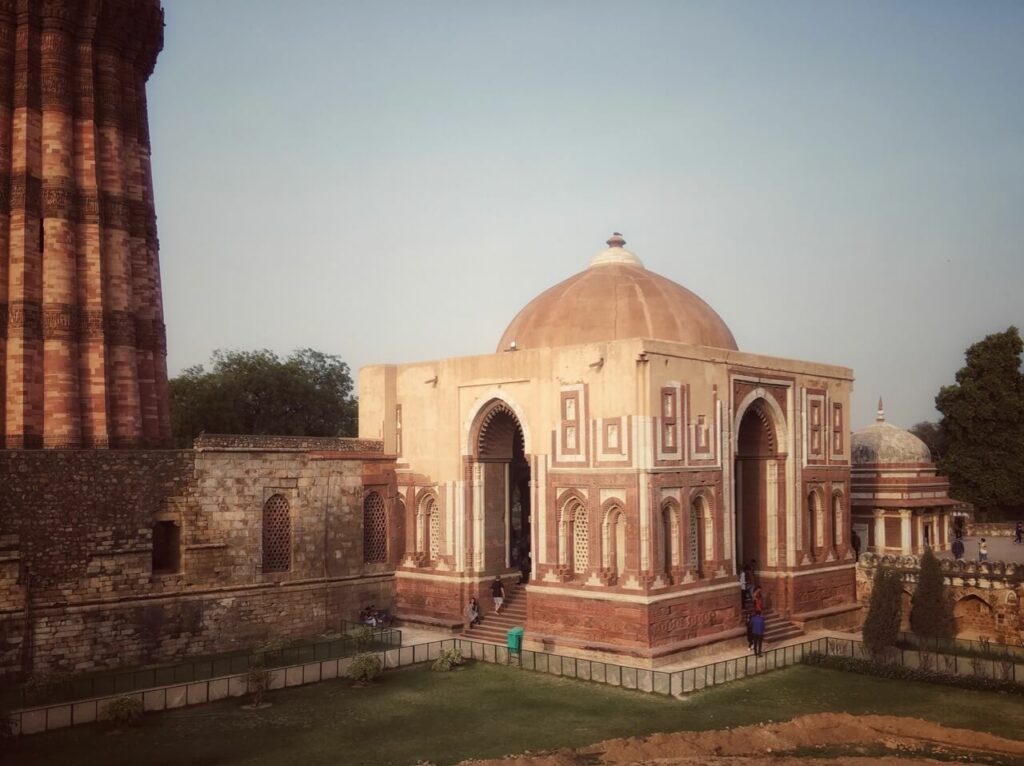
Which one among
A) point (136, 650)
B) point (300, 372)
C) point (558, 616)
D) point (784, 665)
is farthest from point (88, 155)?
point (300, 372)

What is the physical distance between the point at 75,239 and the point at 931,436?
72750 mm

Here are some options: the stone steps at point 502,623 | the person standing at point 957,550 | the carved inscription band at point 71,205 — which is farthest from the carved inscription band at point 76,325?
the person standing at point 957,550

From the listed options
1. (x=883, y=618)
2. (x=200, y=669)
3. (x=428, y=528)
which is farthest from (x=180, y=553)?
(x=883, y=618)

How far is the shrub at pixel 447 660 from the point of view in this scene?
818 inches

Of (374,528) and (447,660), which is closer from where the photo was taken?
(447,660)

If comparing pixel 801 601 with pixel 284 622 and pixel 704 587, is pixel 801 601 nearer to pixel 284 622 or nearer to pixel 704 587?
pixel 704 587

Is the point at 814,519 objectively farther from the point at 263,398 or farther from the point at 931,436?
the point at 931,436

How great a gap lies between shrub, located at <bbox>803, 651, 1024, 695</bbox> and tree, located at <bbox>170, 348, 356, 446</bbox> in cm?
3354

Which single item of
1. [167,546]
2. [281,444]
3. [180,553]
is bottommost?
[180,553]

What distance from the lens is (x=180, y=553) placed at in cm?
2227

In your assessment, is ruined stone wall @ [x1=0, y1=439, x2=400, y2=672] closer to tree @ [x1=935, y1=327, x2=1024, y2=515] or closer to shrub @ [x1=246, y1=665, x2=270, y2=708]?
shrub @ [x1=246, y1=665, x2=270, y2=708]

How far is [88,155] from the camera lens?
2370cm

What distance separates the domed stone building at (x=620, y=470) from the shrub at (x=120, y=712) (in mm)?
8793

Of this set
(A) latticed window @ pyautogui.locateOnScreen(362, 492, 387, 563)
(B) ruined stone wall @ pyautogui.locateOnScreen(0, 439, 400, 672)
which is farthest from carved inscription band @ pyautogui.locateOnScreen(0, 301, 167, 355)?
(A) latticed window @ pyautogui.locateOnScreen(362, 492, 387, 563)
